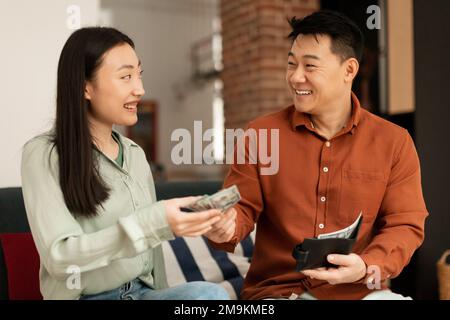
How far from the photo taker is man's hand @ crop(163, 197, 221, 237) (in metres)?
1.15

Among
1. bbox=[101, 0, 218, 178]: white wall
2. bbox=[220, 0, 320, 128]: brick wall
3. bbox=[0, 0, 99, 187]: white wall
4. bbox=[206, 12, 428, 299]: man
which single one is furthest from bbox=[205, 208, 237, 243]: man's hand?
bbox=[101, 0, 218, 178]: white wall

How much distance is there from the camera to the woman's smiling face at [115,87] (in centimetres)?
135

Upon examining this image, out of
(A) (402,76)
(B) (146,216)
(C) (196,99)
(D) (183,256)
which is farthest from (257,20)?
(C) (196,99)

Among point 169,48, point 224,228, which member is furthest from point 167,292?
point 169,48

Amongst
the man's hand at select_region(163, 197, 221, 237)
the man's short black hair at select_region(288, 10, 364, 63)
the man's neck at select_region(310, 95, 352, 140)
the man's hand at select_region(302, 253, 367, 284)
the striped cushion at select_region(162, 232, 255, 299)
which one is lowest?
the striped cushion at select_region(162, 232, 255, 299)

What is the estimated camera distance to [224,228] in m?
1.41

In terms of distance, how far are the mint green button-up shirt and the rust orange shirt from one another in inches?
12.1

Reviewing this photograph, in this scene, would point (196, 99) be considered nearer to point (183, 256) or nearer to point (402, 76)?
point (402, 76)

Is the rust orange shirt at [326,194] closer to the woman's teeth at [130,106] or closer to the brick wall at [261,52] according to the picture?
the woman's teeth at [130,106]

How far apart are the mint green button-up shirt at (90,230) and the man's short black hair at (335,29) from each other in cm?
65

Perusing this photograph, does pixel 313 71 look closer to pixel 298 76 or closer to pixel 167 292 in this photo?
pixel 298 76

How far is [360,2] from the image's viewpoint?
4469 mm

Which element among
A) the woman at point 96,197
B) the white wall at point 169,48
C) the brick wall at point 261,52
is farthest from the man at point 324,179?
the white wall at point 169,48

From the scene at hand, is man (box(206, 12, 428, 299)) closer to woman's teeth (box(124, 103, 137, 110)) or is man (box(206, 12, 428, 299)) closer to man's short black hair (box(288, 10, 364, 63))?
man's short black hair (box(288, 10, 364, 63))
